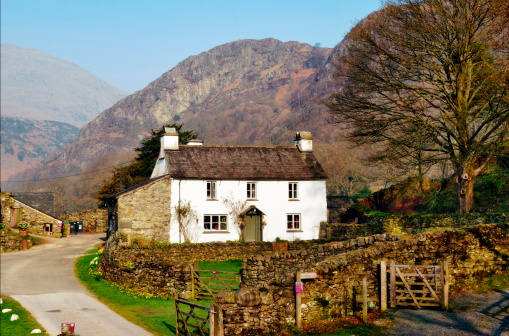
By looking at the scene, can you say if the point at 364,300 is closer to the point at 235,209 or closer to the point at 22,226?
the point at 235,209

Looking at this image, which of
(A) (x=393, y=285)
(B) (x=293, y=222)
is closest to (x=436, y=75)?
(B) (x=293, y=222)

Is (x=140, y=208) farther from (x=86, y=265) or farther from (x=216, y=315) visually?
(x=216, y=315)

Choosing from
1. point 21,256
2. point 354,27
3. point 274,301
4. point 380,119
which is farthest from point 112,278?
point 354,27

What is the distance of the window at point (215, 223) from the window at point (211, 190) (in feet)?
5.69

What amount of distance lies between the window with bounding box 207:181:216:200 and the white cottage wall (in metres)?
0.32

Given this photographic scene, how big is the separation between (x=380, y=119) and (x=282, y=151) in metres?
15.7

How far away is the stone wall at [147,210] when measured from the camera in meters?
39.9

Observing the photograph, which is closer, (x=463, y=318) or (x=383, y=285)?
(x=463, y=318)

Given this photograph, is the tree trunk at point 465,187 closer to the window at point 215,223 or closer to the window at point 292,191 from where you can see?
the window at point 292,191

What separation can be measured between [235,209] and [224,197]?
1429mm

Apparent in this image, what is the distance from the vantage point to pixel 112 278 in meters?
30.7

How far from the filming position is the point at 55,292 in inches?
1117

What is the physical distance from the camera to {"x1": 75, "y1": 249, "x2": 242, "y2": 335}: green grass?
2023 cm

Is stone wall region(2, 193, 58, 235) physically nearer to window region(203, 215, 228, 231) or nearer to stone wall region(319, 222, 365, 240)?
window region(203, 215, 228, 231)
